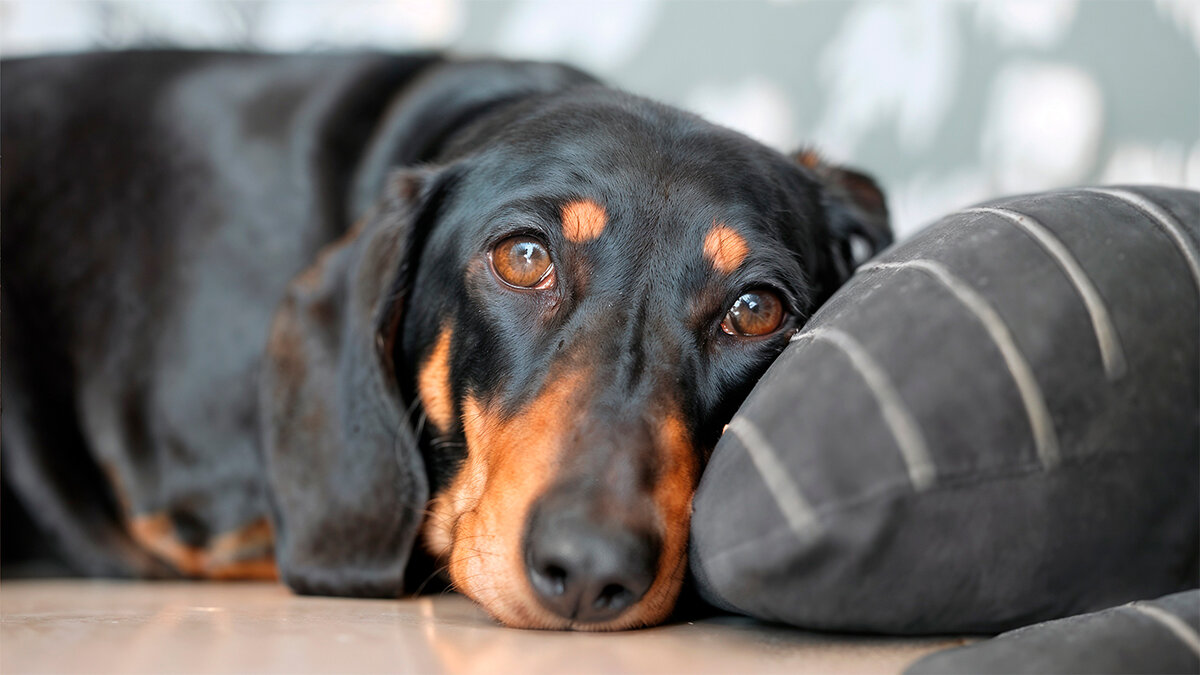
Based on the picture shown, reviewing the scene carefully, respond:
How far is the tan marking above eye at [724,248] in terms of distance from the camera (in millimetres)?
1750

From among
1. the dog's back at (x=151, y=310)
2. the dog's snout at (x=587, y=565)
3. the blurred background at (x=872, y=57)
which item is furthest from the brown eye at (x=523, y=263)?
the blurred background at (x=872, y=57)

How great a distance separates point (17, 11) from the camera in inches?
140

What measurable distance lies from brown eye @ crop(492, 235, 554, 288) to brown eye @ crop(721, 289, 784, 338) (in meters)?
0.32

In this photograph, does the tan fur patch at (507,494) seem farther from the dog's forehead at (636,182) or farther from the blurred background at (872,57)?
the blurred background at (872,57)

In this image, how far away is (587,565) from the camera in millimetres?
1278

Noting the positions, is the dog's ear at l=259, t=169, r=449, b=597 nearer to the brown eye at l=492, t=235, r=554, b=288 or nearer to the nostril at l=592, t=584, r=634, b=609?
the brown eye at l=492, t=235, r=554, b=288

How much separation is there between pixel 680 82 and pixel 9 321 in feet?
8.08

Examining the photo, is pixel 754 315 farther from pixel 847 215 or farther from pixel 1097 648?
pixel 1097 648

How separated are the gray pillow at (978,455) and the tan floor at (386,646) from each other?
2.2 inches

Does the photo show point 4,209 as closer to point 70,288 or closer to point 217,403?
point 70,288

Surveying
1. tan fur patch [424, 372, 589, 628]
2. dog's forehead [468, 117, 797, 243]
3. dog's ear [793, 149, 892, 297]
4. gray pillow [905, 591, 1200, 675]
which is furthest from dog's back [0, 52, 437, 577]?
gray pillow [905, 591, 1200, 675]

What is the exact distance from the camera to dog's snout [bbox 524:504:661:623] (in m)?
1.28

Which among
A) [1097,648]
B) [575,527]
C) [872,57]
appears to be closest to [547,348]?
[575,527]

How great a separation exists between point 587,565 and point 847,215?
128cm
